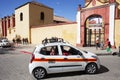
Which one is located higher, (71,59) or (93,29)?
(93,29)

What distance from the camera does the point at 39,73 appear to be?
26.2 ft

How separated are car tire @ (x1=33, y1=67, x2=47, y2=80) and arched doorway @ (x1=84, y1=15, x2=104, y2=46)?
1661 centimetres

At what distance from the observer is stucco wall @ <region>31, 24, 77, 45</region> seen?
2581 cm

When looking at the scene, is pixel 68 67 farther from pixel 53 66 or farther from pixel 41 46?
pixel 41 46

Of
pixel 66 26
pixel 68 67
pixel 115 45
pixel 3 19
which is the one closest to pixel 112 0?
pixel 115 45

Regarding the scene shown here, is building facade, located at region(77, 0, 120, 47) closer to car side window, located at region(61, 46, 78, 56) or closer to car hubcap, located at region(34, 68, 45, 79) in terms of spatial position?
car side window, located at region(61, 46, 78, 56)

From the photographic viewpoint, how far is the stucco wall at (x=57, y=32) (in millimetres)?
25806

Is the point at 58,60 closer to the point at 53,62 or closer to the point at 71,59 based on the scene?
the point at 53,62

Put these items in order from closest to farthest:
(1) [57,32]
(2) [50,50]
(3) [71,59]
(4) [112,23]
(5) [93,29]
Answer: (3) [71,59] < (2) [50,50] < (4) [112,23] < (5) [93,29] < (1) [57,32]

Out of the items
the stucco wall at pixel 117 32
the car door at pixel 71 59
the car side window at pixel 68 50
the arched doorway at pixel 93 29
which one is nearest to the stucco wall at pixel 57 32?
the arched doorway at pixel 93 29

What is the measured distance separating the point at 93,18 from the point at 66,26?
4526 mm

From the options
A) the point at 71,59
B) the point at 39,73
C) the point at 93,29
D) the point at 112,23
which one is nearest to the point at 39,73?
the point at 39,73

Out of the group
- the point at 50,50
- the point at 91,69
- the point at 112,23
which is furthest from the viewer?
the point at 112,23

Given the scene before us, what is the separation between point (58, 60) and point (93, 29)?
1734cm
